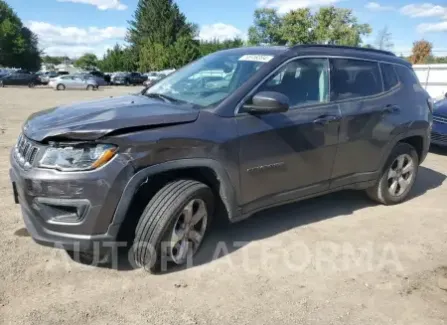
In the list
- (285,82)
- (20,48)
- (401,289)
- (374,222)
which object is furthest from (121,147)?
→ (20,48)

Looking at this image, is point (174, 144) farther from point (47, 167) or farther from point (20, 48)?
point (20, 48)

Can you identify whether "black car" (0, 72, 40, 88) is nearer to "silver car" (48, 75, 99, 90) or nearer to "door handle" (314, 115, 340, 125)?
"silver car" (48, 75, 99, 90)

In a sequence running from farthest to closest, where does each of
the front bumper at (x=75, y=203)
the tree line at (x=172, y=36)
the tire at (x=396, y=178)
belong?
1. the tree line at (x=172, y=36)
2. the tire at (x=396, y=178)
3. the front bumper at (x=75, y=203)

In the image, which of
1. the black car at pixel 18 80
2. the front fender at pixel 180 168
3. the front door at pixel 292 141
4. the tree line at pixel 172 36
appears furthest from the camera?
the tree line at pixel 172 36

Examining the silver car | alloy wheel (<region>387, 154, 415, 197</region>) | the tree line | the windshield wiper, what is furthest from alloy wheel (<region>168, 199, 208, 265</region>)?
the tree line

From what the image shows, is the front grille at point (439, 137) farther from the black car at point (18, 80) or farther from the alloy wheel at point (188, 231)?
the black car at point (18, 80)

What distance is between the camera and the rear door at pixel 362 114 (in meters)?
4.20

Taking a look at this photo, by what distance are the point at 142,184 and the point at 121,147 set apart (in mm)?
312

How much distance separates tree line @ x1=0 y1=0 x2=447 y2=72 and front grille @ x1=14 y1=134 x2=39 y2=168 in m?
52.6

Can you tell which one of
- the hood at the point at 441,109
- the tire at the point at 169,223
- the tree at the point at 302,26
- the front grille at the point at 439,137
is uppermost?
the tree at the point at 302,26

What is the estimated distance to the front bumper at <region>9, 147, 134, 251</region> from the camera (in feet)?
9.11

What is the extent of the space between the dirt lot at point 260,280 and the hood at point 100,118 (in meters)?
1.06

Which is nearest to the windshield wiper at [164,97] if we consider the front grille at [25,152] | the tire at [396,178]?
the front grille at [25,152]

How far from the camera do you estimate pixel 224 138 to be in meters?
3.29
